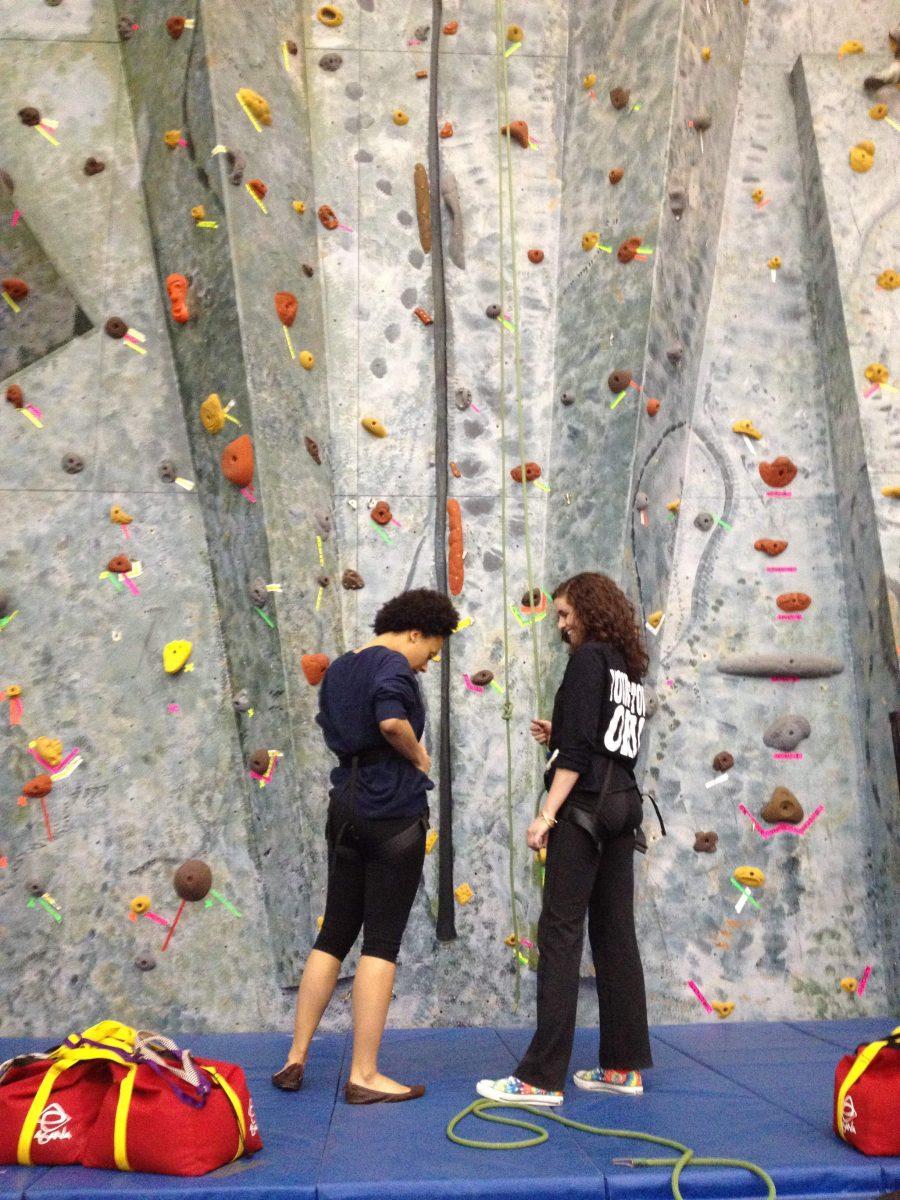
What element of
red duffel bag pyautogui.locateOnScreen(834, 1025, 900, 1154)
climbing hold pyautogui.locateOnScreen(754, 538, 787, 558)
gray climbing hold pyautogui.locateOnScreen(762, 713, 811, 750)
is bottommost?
red duffel bag pyautogui.locateOnScreen(834, 1025, 900, 1154)

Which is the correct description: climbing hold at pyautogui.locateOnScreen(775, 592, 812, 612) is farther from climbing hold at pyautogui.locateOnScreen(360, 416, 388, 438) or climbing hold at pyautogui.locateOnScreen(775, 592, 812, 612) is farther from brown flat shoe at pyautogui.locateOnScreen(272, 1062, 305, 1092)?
brown flat shoe at pyautogui.locateOnScreen(272, 1062, 305, 1092)

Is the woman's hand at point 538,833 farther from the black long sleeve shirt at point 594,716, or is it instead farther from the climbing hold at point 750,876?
the climbing hold at point 750,876

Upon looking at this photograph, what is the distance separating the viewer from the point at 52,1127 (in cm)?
238

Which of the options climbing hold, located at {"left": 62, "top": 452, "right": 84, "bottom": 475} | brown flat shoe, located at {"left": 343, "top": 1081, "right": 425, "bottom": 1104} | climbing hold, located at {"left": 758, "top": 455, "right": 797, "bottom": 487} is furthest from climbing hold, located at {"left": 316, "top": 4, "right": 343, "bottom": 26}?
brown flat shoe, located at {"left": 343, "top": 1081, "right": 425, "bottom": 1104}

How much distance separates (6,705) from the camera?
12.9ft

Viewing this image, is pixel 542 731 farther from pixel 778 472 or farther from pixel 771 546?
pixel 778 472

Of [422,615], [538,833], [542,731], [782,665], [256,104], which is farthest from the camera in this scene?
[256,104]

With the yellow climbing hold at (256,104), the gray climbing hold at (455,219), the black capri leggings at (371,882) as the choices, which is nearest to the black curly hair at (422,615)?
the black capri leggings at (371,882)

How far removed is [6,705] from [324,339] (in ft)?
6.21

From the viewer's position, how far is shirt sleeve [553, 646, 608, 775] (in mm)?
2959

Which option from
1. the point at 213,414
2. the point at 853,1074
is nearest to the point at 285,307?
the point at 213,414

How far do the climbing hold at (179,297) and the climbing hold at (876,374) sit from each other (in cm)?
266

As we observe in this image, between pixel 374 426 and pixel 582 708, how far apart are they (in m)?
1.90

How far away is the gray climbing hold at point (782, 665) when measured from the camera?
4266 millimetres
